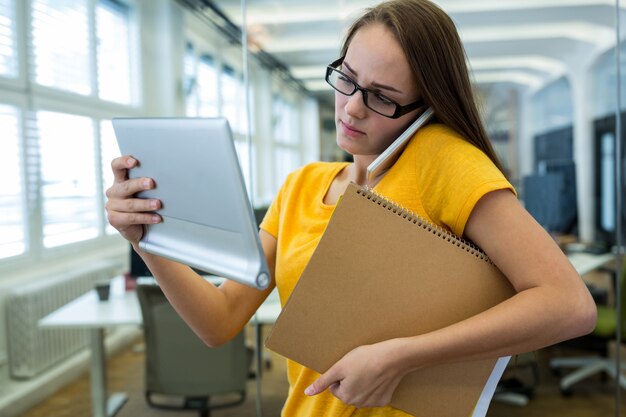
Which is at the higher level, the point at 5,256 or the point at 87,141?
the point at 87,141

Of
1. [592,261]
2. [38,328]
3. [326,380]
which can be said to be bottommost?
[38,328]

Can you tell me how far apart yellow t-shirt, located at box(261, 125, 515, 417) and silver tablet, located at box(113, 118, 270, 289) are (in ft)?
0.77

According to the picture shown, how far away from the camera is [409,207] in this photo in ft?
2.51

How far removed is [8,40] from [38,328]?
5.60 feet

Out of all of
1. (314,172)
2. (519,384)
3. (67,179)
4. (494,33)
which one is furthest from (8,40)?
(519,384)

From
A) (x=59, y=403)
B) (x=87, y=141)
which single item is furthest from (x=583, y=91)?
(x=59, y=403)

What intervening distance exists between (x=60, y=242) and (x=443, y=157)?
11.5 feet

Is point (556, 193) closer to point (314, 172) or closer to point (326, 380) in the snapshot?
point (314, 172)

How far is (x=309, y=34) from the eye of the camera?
2777 millimetres

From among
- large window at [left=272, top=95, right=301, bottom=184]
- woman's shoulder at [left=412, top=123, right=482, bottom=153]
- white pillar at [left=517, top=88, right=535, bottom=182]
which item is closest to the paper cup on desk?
large window at [left=272, top=95, right=301, bottom=184]

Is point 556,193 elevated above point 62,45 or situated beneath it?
situated beneath

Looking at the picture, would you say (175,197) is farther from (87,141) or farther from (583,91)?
(87,141)

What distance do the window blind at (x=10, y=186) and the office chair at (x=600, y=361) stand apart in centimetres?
340

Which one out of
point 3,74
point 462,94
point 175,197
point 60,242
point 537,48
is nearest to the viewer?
point 175,197
